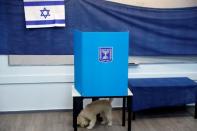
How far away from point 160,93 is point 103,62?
1.08 metres

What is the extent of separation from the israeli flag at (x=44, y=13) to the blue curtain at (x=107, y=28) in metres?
0.07

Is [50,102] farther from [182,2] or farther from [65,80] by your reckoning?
[182,2]

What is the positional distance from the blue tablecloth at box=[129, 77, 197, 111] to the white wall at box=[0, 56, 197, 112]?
0.30m

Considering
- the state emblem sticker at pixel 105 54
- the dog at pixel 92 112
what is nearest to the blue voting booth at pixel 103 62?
the state emblem sticker at pixel 105 54

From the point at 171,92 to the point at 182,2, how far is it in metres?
1.13

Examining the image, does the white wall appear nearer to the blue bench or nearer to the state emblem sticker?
the blue bench

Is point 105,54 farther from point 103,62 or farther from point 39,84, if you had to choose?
point 39,84

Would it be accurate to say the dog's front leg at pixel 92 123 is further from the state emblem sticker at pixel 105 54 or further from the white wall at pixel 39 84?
the state emblem sticker at pixel 105 54

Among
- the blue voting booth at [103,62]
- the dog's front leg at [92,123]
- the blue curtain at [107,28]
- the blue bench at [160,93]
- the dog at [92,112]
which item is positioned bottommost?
the dog's front leg at [92,123]

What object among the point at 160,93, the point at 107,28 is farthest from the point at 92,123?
the point at 107,28

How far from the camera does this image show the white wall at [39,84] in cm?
376

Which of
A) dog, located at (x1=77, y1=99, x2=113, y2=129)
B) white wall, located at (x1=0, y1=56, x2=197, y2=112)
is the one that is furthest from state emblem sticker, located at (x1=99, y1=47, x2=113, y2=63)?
white wall, located at (x1=0, y1=56, x2=197, y2=112)

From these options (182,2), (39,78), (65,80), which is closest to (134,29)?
(182,2)

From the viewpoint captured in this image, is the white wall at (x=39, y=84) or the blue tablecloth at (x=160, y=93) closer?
the blue tablecloth at (x=160, y=93)
